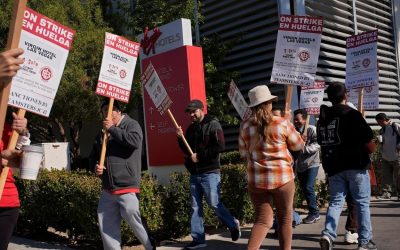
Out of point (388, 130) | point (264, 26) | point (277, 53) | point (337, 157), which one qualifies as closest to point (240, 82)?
point (264, 26)

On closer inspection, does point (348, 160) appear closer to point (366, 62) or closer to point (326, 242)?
point (326, 242)

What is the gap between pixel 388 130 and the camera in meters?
10.7

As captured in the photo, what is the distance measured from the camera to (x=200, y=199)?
687cm

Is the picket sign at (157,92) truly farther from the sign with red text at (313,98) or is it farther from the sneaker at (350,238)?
the sign with red text at (313,98)

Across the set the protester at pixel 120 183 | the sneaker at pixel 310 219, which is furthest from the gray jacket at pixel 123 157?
the sneaker at pixel 310 219

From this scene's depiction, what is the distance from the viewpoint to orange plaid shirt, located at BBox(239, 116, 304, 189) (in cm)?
505

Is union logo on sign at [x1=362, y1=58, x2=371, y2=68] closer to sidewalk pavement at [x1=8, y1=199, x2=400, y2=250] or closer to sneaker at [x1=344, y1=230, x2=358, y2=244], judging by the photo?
sidewalk pavement at [x1=8, y1=199, x2=400, y2=250]

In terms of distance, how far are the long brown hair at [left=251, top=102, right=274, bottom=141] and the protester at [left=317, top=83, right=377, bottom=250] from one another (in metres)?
1.21

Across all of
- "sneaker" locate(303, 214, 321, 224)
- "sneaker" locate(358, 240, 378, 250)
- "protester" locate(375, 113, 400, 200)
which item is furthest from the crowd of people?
"protester" locate(375, 113, 400, 200)

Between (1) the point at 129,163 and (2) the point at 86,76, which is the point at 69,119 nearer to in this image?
(2) the point at 86,76

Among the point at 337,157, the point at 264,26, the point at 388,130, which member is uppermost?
the point at 264,26

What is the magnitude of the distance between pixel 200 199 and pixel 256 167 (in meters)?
1.93

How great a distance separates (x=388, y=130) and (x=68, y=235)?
6.81 metres

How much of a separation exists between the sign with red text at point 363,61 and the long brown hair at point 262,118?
3.99 m
